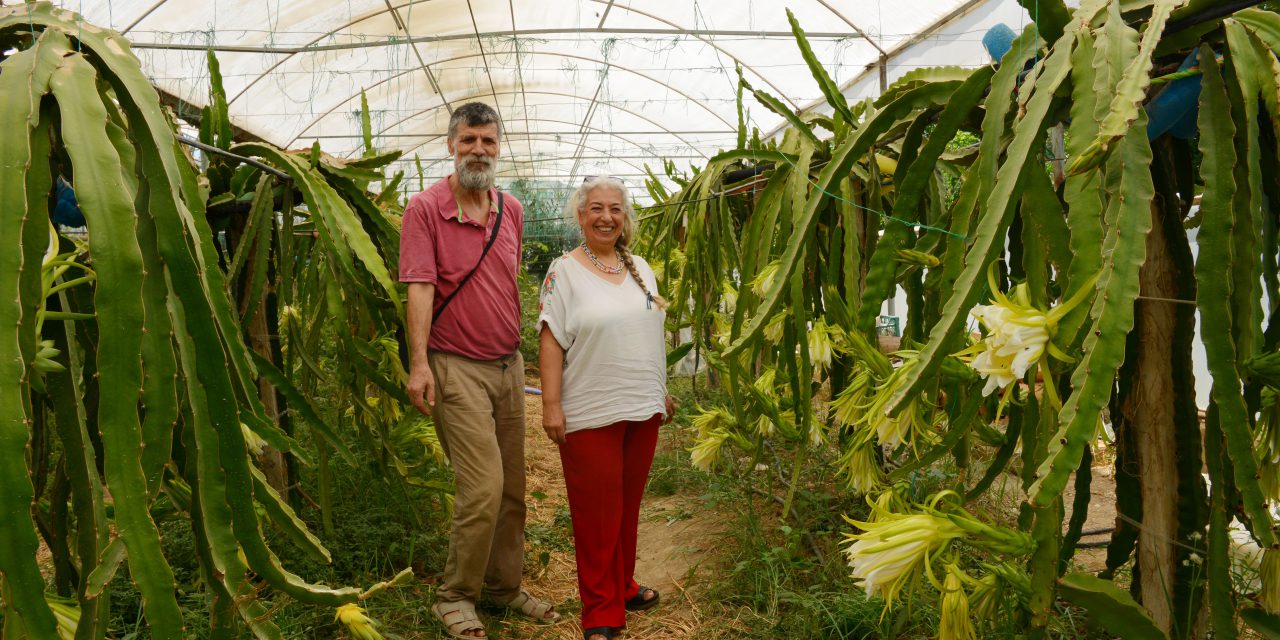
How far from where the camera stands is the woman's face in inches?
90.0

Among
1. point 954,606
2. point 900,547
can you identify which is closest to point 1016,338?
point 900,547

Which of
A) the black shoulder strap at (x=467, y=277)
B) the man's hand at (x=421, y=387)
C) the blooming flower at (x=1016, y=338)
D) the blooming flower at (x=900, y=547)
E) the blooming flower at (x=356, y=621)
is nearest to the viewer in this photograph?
the blooming flower at (x=1016, y=338)

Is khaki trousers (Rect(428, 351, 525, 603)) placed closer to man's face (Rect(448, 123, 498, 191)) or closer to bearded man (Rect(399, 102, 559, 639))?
bearded man (Rect(399, 102, 559, 639))

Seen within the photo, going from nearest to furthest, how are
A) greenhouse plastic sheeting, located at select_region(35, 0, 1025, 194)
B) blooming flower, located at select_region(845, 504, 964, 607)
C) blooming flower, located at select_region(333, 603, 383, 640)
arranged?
blooming flower, located at select_region(845, 504, 964, 607) → blooming flower, located at select_region(333, 603, 383, 640) → greenhouse plastic sheeting, located at select_region(35, 0, 1025, 194)

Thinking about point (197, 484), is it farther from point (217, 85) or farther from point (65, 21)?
point (217, 85)

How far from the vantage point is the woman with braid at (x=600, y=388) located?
7.18ft

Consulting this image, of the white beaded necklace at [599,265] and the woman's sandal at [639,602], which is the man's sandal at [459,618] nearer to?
the woman's sandal at [639,602]

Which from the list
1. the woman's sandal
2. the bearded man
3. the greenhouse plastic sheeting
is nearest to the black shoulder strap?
the bearded man

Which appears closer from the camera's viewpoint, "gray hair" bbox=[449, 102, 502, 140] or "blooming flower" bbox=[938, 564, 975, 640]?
"blooming flower" bbox=[938, 564, 975, 640]

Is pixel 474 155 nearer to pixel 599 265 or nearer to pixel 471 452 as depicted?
pixel 599 265

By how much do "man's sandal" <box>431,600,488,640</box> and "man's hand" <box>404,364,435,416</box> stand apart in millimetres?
509

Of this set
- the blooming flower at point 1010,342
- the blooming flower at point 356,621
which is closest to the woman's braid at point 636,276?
the blooming flower at point 356,621

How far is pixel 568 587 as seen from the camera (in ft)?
8.98

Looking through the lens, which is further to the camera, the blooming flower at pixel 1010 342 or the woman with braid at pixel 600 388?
the woman with braid at pixel 600 388
